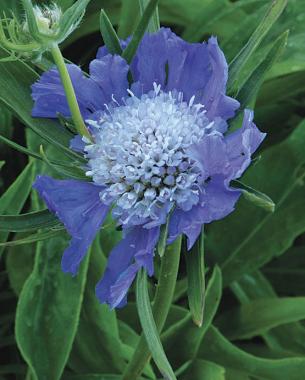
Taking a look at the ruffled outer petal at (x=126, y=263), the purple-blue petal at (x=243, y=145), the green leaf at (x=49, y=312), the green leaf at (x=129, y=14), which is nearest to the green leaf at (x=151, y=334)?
the ruffled outer petal at (x=126, y=263)

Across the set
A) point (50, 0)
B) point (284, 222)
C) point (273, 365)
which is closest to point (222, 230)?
point (284, 222)

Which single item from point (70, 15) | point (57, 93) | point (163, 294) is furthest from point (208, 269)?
point (70, 15)

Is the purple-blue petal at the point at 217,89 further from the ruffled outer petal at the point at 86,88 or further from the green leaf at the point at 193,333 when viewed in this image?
the green leaf at the point at 193,333

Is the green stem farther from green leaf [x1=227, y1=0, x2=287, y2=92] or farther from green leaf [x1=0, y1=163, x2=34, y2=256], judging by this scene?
green leaf [x1=0, y1=163, x2=34, y2=256]

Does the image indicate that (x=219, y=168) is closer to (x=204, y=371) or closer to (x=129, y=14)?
(x=204, y=371)

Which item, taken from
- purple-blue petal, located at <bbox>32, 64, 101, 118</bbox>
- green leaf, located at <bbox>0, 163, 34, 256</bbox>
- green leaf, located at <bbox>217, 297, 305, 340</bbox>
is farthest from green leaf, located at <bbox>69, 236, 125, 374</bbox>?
purple-blue petal, located at <bbox>32, 64, 101, 118</bbox>
